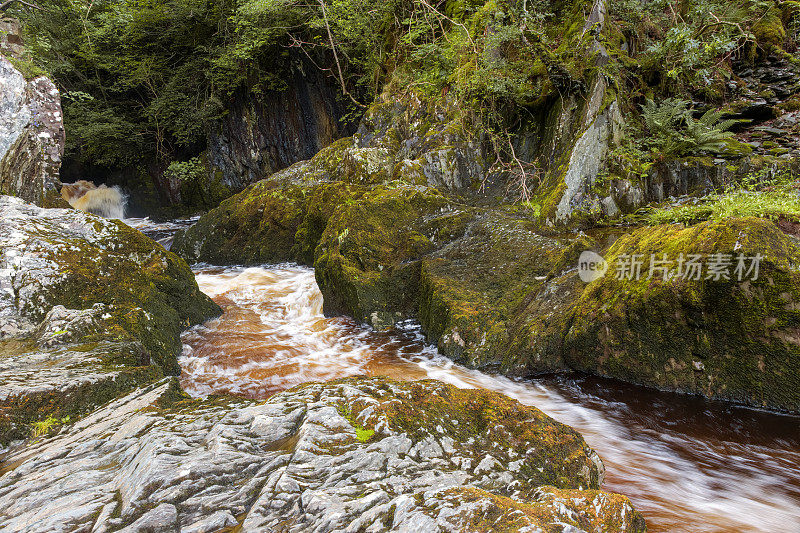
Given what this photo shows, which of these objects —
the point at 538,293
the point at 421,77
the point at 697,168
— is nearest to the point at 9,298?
the point at 538,293

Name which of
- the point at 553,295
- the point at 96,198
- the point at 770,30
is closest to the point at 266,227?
the point at 553,295

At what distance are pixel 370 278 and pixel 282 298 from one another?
7.49 ft

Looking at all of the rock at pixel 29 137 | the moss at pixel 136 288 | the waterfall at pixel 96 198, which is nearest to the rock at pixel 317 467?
the moss at pixel 136 288

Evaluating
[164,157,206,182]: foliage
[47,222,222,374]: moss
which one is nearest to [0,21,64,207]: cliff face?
[47,222,222,374]: moss

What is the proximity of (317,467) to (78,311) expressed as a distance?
364 centimetres

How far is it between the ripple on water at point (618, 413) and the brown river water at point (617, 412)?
0.01m

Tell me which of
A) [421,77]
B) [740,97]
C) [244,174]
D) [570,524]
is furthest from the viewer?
[244,174]

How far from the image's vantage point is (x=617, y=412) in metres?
4.00

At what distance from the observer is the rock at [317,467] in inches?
68.2

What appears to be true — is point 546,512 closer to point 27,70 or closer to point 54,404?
point 54,404

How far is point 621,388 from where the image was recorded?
14.1ft

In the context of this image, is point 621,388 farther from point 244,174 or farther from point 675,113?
point 244,174

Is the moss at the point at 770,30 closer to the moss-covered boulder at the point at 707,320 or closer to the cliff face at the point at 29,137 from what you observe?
the moss-covered boulder at the point at 707,320

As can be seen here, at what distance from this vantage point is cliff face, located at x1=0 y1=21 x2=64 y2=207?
23.9 feet
